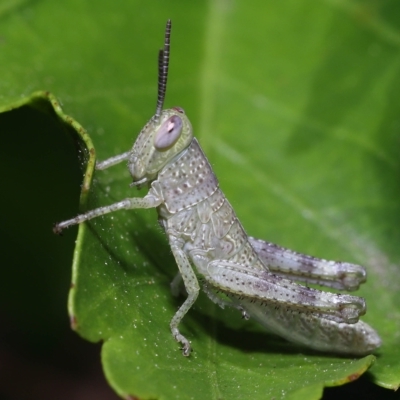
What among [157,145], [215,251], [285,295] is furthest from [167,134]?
[285,295]

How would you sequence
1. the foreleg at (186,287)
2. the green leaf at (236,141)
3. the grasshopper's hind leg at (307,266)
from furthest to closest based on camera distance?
the grasshopper's hind leg at (307,266) → the foreleg at (186,287) → the green leaf at (236,141)

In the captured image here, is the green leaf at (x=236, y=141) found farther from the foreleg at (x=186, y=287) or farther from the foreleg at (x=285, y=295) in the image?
the foreleg at (x=285, y=295)

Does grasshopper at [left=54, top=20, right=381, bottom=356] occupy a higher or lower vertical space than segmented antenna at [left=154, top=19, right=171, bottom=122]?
lower

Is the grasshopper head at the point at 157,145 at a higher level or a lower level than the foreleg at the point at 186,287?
higher

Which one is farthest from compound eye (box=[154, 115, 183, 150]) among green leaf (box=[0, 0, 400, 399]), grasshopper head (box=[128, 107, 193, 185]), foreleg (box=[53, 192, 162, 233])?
green leaf (box=[0, 0, 400, 399])

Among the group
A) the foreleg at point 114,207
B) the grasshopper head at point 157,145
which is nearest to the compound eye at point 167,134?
the grasshopper head at point 157,145

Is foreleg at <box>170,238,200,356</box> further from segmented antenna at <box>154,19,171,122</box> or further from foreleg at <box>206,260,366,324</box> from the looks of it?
segmented antenna at <box>154,19,171,122</box>

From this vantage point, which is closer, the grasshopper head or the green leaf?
the green leaf

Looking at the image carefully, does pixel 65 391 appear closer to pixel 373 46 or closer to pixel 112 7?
pixel 112 7

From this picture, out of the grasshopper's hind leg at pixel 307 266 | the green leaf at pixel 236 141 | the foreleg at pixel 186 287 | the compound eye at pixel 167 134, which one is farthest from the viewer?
the grasshopper's hind leg at pixel 307 266

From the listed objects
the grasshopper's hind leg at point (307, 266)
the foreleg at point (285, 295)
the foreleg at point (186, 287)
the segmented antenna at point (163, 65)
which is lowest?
the foreleg at point (186, 287)
